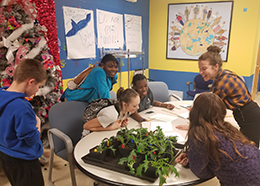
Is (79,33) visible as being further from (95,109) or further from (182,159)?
(182,159)

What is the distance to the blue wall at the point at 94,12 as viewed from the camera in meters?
2.79

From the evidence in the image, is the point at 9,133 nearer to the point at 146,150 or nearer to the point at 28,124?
the point at 28,124

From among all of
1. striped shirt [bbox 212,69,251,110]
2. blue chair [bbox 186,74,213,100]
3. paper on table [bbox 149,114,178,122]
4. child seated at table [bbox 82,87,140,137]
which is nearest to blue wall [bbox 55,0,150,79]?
blue chair [bbox 186,74,213,100]

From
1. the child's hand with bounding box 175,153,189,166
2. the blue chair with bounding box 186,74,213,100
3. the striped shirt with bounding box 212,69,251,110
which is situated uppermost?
the striped shirt with bounding box 212,69,251,110

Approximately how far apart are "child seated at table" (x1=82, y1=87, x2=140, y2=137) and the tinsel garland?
44.8 inches

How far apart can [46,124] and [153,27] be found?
3345 mm

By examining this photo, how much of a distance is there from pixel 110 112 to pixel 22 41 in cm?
129

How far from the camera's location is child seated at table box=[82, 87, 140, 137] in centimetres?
166

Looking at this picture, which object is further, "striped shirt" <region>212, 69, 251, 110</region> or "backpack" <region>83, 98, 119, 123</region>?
"backpack" <region>83, 98, 119, 123</region>

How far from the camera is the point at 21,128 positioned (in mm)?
1185

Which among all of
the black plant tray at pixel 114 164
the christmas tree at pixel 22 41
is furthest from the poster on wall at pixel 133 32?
the black plant tray at pixel 114 164

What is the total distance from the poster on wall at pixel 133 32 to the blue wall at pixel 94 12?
0.12m

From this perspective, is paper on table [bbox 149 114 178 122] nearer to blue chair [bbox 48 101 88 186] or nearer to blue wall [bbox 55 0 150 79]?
blue chair [bbox 48 101 88 186]

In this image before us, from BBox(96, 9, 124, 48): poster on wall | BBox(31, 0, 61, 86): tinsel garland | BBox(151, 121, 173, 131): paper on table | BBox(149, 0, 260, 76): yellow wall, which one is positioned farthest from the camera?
BBox(149, 0, 260, 76): yellow wall
